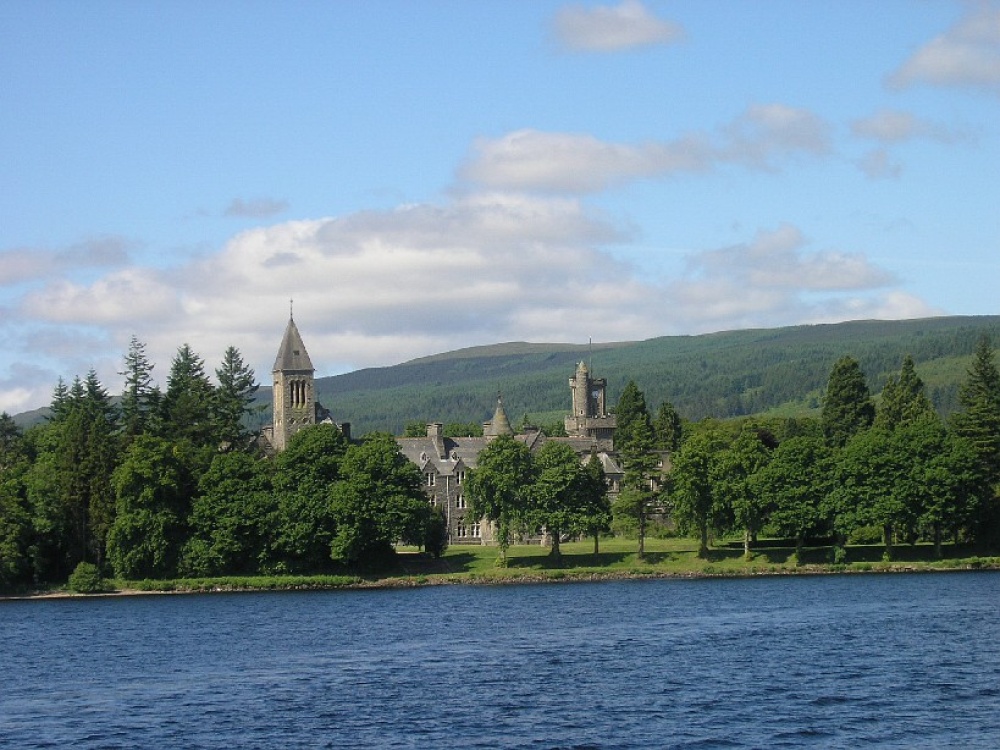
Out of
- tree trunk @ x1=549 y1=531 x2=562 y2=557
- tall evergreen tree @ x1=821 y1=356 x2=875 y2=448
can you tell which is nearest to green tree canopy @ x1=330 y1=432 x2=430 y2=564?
tree trunk @ x1=549 y1=531 x2=562 y2=557

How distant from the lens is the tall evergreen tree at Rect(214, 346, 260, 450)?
13800 cm

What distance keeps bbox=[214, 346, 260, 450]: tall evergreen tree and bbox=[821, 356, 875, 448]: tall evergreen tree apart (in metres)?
54.8

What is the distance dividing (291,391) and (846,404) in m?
53.8

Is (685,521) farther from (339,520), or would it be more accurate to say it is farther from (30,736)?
(30,736)

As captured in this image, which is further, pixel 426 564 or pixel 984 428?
pixel 984 428

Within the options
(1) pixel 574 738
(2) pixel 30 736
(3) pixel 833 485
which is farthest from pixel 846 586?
(2) pixel 30 736

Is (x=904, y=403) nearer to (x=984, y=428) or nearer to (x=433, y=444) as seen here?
(x=984, y=428)

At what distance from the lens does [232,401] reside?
14150cm

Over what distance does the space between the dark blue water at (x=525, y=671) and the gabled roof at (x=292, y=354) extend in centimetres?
5803

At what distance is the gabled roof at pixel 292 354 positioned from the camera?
6024 inches

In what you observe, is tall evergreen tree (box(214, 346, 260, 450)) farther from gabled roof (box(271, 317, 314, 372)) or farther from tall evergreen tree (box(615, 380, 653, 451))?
tall evergreen tree (box(615, 380, 653, 451))

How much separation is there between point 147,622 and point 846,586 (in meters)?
42.7

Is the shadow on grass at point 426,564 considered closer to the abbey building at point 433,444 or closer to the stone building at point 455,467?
the stone building at point 455,467

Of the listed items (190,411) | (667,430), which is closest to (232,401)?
(190,411)
